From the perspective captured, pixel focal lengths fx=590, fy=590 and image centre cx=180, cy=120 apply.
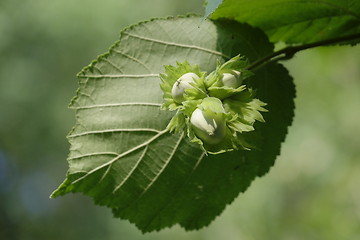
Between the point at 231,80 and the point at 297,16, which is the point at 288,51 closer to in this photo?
the point at 297,16

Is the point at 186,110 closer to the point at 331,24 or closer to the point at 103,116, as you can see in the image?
the point at 103,116

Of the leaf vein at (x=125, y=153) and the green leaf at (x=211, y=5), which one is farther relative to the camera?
the leaf vein at (x=125, y=153)

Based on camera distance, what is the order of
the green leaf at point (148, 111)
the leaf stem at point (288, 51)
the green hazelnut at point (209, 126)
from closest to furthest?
the green hazelnut at point (209, 126) → the leaf stem at point (288, 51) → the green leaf at point (148, 111)

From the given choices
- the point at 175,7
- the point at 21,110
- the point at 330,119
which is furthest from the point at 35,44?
the point at 330,119

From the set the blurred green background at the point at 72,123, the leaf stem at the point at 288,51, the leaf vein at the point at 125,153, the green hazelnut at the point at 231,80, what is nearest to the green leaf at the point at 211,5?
the green hazelnut at the point at 231,80

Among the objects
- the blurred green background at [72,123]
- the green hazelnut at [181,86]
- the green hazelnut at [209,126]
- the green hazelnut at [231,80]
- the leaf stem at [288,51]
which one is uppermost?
the green hazelnut at [181,86]

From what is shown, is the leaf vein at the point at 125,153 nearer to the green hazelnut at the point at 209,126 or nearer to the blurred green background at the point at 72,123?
the green hazelnut at the point at 209,126

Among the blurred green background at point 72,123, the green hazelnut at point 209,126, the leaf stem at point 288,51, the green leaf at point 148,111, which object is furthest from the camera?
the blurred green background at point 72,123

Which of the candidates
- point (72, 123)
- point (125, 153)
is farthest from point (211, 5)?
point (72, 123)
